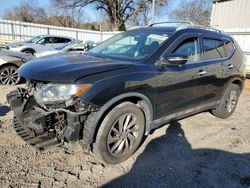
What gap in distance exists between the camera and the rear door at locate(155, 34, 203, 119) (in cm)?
343

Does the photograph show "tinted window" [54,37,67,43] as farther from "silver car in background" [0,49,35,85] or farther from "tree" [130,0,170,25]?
"tree" [130,0,170,25]

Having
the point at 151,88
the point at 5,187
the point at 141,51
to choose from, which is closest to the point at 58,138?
the point at 5,187

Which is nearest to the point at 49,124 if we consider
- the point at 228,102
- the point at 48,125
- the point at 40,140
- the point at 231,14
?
the point at 48,125

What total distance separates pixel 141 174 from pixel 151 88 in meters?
1.14

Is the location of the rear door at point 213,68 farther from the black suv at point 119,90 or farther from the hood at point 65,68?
the hood at point 65,68

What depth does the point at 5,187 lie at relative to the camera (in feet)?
8.62

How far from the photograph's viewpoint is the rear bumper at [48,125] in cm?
271

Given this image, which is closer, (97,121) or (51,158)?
(97,121)

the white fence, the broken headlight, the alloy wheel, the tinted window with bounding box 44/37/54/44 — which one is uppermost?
the white fence

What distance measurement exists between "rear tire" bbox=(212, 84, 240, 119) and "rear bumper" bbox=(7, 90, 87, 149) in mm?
3194

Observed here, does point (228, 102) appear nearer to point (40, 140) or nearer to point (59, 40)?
point (40, 140)

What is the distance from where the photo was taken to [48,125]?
2766mm

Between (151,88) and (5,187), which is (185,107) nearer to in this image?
(151,88)

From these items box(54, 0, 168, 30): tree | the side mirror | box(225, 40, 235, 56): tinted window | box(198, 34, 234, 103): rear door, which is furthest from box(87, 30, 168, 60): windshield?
box(54, 0, 168, 30): tree
